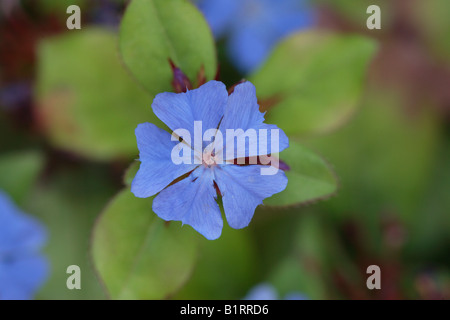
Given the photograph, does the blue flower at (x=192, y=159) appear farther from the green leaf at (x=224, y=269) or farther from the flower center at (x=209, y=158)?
the green leaf at (x=224, y=269)

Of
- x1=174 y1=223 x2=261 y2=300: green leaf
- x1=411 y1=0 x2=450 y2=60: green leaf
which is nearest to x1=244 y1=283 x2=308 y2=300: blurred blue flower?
x1=174 y1=223 x2=261 y2=300: green leaf

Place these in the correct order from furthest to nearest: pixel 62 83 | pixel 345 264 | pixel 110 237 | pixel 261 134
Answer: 1. pixel 345 264
2. pixel 62 83
3. pixel 110 237
4. pixel 261 134

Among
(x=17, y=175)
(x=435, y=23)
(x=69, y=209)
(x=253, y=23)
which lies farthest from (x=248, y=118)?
(x=435, y=23)

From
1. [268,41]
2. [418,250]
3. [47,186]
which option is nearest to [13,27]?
[47,186]

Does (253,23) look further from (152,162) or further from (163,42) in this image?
(152,162)

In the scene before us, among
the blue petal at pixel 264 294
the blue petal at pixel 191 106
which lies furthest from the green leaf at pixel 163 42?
the blue petal at pixel 264 294

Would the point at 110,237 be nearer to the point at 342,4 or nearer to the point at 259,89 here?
the point at 259,89

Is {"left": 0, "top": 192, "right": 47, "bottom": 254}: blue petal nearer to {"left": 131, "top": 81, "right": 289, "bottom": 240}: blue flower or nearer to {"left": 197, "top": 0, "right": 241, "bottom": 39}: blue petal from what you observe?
{"left": 131, "top": 81, "right": 289, "bottom": 240}: blue flower
